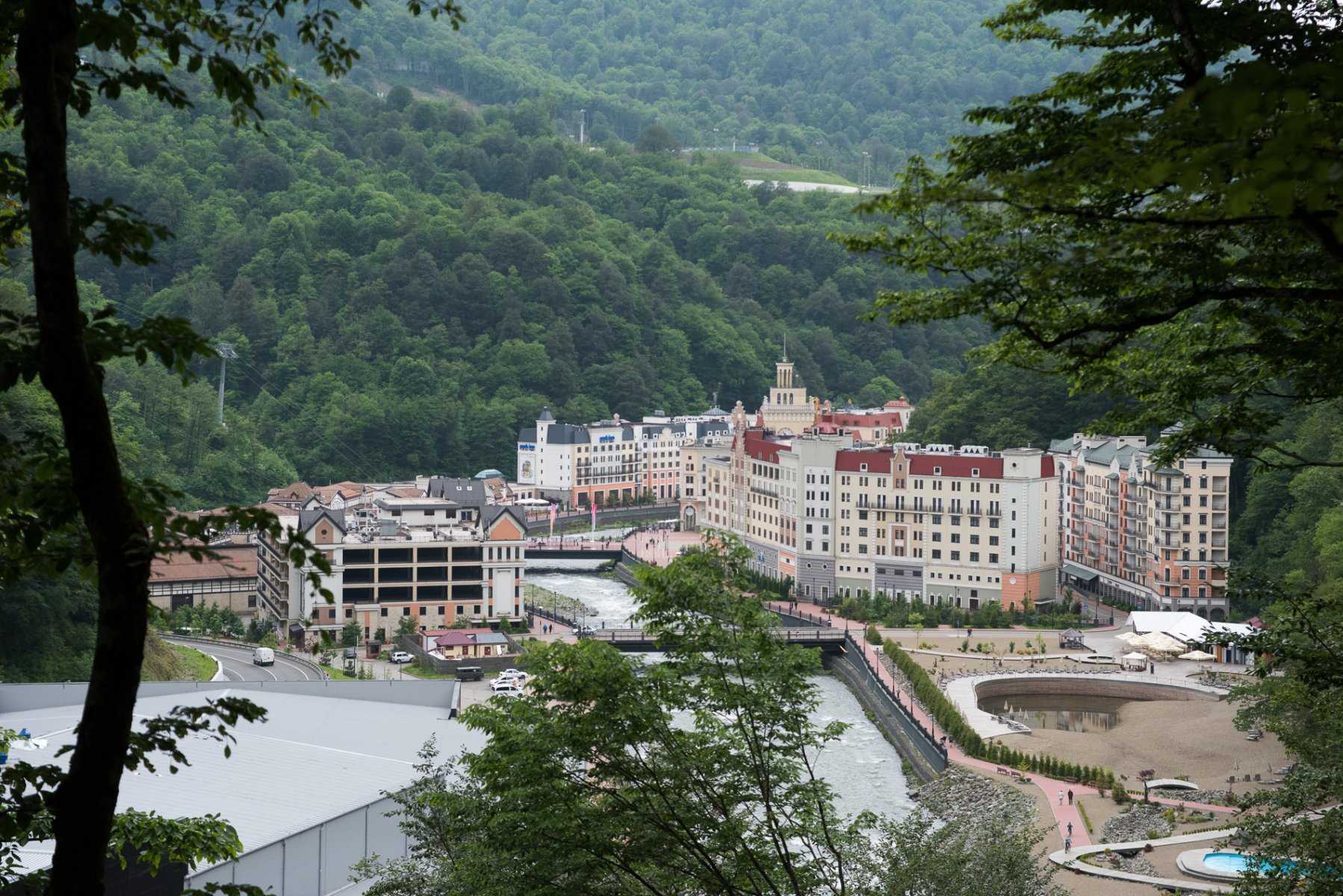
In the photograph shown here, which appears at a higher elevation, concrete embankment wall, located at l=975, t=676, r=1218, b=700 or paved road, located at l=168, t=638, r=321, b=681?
paved road, located at l=168, t=638, r=321, b=681

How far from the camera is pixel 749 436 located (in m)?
60.6

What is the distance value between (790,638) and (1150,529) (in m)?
14.1

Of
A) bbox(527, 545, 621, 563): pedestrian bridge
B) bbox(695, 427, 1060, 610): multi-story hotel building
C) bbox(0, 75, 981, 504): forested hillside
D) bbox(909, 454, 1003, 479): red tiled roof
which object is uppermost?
bbox(0, 75, 981, 504): forested hillside

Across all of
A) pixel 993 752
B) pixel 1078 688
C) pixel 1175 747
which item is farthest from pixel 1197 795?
pixel 1078 688

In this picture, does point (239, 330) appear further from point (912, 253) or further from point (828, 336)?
point (912, 253)

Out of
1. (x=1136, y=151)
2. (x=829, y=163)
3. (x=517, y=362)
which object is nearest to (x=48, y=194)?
(x=1136, y=151)

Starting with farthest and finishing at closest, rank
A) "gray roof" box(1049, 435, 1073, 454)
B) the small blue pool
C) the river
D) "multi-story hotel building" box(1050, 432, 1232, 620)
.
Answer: "gray roof" box(1049, 435, 1073, 454), "multi-story hotel building" box(1050, 432, 1232, 620), the river, the small blue pool

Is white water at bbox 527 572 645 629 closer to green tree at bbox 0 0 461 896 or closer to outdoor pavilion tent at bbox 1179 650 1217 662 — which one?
outdoor pavilion tent at bbox 1179 650 1217 662

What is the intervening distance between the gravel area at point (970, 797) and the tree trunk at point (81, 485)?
2295 cm

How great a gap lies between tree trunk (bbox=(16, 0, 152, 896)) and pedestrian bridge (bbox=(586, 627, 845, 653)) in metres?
39.0

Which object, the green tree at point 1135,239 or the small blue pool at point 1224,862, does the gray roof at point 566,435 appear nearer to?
the small blue pool at point 1224,862

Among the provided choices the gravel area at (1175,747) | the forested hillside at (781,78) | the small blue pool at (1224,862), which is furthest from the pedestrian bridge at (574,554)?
the forested hillside at (781,78)

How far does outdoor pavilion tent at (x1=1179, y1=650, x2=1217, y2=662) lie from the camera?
42.7m

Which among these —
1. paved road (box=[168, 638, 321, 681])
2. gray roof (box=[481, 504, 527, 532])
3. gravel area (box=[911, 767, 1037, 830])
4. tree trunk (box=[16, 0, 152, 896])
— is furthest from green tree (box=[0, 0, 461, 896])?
gray roof (box=[481, 504, 527, 532])
